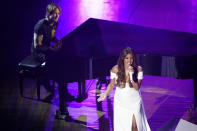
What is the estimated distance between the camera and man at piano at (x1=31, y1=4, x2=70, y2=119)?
4105 millimetres

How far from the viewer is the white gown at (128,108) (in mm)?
3088

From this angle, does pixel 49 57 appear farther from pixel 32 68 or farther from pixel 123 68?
pixel 123 68

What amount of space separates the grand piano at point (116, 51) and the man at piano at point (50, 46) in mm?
120

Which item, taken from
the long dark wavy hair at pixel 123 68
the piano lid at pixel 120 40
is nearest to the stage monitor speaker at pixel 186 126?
the long dark wavy hair at pixel 123 68

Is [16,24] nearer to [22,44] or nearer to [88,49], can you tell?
[22,44]

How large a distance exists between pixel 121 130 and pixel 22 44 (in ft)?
15.6

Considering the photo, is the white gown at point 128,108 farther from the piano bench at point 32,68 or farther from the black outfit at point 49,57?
the piano bench at point 32,68

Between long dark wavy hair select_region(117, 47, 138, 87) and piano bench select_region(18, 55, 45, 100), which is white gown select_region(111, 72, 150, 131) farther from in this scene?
piano bench select_region(18, 55, 45, 100)

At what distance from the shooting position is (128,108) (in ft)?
10.2

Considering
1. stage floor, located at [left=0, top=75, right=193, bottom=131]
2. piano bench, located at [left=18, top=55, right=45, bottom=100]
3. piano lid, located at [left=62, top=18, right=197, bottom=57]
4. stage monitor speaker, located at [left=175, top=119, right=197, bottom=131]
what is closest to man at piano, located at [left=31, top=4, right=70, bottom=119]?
piano bench, located at [left=18, top=55, right=45, bottom=100]

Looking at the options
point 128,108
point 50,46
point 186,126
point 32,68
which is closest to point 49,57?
point 50,46

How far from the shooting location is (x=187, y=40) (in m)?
5.11

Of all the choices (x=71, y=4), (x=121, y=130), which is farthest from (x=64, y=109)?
(x=71, y=4)

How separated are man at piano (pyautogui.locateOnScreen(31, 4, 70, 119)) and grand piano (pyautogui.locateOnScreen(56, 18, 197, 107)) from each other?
0.39 ft
